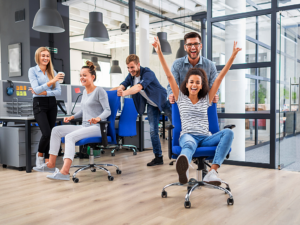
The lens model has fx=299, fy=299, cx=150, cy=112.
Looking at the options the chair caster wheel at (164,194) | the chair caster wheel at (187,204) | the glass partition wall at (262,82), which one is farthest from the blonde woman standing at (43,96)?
the glass partition wall at (262,82)

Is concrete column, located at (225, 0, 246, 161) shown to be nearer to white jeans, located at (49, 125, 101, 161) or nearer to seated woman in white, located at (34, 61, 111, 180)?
seated woman in white, located at (34, 61, 111, 180)

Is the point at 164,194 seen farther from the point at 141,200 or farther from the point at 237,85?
the point at 237,85

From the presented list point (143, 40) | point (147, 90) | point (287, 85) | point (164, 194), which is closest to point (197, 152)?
point (164, 194)

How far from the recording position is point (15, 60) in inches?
272

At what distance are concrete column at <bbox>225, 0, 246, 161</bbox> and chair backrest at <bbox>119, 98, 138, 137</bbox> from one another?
1.36 metres

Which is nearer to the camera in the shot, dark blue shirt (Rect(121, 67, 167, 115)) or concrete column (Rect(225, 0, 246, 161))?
dark blue shirt (Rect(121, 67, 167, 115))

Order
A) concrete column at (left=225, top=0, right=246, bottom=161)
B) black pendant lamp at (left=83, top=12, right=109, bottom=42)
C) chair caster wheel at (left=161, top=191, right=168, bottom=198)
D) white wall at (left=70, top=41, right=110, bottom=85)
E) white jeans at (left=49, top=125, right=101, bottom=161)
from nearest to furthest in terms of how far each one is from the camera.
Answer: chair caster wheel at (left=161, top=191, right=168, bottom=198) → white jeans at (left=49, top=125, right=101, bottom=161) → concrete column at (left=225, top=0, right=246, bottom=161) → black pendant lamp at (left=83, top=12, right=109, bottom=42) → white wall at (left=70, top=41, right=110, bottom=85)

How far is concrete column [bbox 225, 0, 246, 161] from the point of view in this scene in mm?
3967

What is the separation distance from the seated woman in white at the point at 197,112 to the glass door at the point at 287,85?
5.18ft

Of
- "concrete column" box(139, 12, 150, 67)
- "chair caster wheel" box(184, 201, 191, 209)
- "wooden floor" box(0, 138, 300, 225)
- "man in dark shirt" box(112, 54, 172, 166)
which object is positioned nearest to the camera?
"wooden floor" box(0, 138, 300, 225)

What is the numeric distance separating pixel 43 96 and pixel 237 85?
2489mm

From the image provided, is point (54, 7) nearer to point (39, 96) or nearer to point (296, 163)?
point (39, 96)

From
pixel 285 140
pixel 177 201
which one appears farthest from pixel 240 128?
pixel 177 201

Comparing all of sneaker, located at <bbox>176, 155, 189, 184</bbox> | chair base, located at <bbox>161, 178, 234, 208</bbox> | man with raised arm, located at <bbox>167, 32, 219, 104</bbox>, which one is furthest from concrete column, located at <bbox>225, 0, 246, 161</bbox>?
sneaker, located at <bbox>176, 155, 189, 184</bbox>
